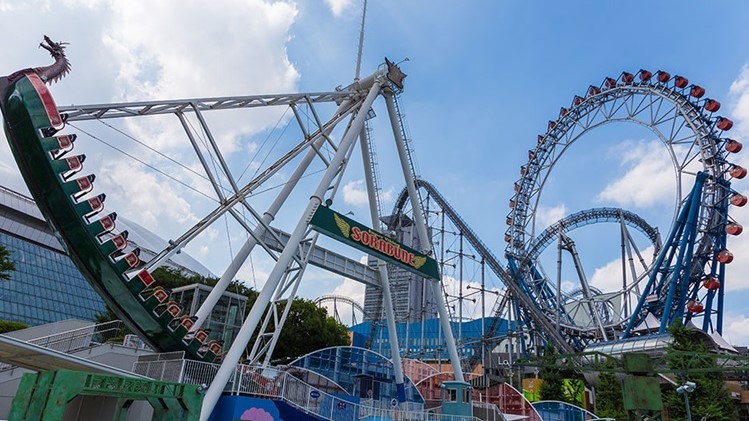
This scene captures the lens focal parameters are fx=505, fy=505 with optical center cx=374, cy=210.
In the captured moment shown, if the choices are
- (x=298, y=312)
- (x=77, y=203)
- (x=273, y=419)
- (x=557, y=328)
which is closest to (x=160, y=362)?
(x=273, y=419)

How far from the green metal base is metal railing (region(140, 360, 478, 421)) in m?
4.47

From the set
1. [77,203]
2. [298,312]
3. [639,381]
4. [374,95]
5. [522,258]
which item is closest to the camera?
[639,381]

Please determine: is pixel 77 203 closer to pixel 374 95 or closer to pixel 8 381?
pixel 8 381

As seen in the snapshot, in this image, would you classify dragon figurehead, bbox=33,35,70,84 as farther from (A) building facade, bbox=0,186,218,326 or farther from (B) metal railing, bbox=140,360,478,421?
(A) building facade, bbox=0,186,218,326

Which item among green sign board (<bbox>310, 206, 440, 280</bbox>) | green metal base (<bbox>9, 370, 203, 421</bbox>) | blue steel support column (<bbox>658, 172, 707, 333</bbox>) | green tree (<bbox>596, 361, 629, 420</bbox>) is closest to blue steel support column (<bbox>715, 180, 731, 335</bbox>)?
blue steel support column (<bbox>658, 172, 707, 333</bbox>)

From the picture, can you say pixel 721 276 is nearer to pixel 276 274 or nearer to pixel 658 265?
pixel 658 265

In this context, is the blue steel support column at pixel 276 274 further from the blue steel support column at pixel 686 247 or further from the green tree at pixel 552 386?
the blue steel support column at pixel 686 247

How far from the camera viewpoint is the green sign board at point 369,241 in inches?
812

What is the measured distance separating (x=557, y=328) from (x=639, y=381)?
118 feet

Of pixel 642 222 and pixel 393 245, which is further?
pixel 642 222

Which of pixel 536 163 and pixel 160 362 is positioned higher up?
pixel 536 163

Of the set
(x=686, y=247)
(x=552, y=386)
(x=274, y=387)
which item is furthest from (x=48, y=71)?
(x=686, y=247)

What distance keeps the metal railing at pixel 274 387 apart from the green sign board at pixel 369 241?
592 centimetres

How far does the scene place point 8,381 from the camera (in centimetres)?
1866
